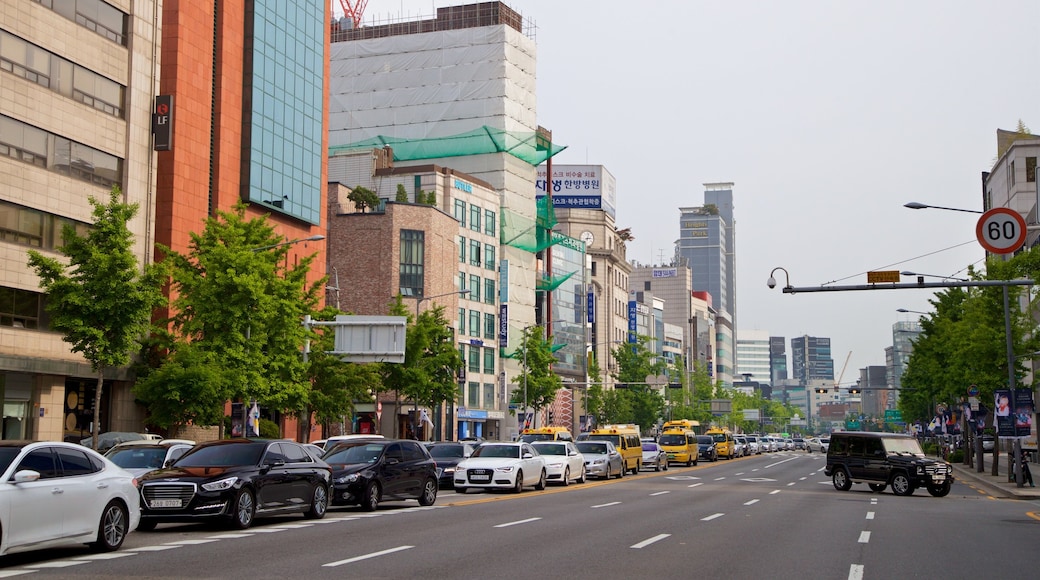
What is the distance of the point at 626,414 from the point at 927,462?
270 ft

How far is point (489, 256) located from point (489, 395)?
11.9 m

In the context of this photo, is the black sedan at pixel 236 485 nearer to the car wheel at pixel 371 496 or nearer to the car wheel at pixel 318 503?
the car wheel at pixel 318 503

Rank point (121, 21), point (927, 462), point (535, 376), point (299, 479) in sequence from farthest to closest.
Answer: point (535, 376), point (121, 21), point (927, 462), point (299, 479)

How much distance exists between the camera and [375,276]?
8325 centimetres

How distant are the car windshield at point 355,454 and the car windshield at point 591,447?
1965cm

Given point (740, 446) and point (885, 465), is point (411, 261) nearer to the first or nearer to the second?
point (740, 446)

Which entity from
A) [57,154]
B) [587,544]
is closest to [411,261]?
[57,154]

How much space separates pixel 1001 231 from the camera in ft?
92.2

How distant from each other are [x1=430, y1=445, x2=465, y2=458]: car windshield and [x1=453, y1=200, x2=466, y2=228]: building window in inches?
2155

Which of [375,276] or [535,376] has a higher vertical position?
[375,276]

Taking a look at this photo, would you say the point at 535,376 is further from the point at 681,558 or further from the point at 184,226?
the point at 681,558

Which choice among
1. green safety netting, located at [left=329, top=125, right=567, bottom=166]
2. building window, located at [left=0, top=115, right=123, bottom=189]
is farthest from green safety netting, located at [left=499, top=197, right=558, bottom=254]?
building window, located at [left=0, top=115, right=123, bottom=189]

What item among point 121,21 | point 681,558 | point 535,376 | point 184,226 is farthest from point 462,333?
point 681,558

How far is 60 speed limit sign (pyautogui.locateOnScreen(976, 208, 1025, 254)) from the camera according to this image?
28.1 metres
